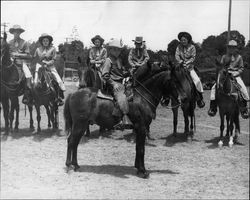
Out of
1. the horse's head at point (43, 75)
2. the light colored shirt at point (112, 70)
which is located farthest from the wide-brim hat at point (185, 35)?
the horse's head at point (43, 75)

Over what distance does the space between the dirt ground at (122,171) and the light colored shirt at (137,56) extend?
3.85 metres

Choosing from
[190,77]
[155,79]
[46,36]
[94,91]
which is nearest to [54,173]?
[94,91]

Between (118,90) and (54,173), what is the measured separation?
3696mm

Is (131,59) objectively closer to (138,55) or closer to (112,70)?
(138,55)

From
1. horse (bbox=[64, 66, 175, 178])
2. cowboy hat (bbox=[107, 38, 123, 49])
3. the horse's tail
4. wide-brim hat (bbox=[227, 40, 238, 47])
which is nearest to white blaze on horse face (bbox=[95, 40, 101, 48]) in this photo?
cowboy hat (bbox=[107, 38, 123, 49])

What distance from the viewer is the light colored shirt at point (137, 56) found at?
2707mm

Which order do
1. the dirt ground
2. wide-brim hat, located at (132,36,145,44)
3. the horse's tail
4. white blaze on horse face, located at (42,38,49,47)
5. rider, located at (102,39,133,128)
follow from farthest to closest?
the dirt ground, the horse's tail, white blaze on horse face, located at (42,38,49,47), rider, located at (102,39,133,128), wide-brim hat, located at (132,36,145,44)

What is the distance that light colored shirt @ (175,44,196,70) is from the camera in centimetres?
253

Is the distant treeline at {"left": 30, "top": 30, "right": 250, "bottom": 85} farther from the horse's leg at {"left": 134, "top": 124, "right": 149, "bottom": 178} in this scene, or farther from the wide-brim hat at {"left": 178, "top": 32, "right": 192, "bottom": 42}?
the horse's leg at {"left": 134, "top": 124, "right": 149, "bottom": 178}

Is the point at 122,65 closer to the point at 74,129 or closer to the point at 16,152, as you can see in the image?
the point at 74,129

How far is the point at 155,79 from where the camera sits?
228 inches

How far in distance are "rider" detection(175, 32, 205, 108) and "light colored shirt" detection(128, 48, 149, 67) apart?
0.78 feet

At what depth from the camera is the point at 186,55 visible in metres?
2.58

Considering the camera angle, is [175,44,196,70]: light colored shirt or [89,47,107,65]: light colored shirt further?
[89,47,107,65]: light colored shirt
